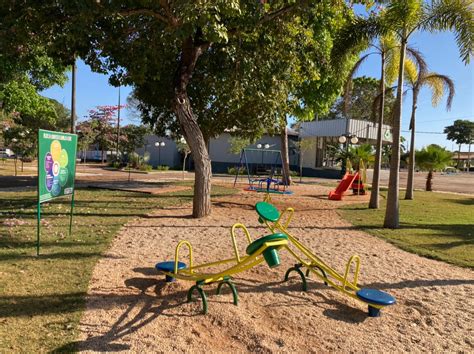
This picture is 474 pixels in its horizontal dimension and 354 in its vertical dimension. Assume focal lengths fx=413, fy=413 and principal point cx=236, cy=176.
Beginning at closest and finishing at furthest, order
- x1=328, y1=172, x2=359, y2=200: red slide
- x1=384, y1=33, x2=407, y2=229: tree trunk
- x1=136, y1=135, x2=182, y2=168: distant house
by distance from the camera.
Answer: x1=384, y1=33, x2=407, y2=229: tree trunk
x1=328, y1=172, x2=359, y2=200: red slide
x1=136, y1=135, x2=182, y2=168: distant house

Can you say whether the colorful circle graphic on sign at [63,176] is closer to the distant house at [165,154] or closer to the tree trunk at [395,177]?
the tree trunk at [395,177]

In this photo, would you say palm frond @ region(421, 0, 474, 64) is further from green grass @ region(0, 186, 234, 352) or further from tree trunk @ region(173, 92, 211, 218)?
green grass @ region(0, 186, 234, 352)

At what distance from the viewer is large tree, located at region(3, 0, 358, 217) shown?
24.2ft

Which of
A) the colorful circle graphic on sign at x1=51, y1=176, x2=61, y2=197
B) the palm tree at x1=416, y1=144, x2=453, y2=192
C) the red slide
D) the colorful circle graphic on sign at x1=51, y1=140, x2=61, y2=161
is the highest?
the palm tree at x1=416, y1=144, x2=453, y2=192

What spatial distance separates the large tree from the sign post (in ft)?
7.72

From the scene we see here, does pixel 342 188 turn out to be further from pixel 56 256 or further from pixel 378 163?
pixel 56 256

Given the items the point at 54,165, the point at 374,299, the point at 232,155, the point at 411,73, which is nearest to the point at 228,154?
the point at 232,155

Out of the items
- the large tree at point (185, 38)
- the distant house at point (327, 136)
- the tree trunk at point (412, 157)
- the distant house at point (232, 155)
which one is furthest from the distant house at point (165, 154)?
the large tree at point (185, 38)

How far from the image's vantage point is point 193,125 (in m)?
9.83

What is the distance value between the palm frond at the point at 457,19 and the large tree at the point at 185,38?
2.08 metres

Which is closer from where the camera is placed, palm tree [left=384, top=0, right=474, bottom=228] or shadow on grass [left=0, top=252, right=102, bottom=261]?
shadow on grass [left=0, top=252, right=102, bottom=261]

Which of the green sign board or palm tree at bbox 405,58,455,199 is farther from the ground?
palm tree at bbox 405,58,455,199

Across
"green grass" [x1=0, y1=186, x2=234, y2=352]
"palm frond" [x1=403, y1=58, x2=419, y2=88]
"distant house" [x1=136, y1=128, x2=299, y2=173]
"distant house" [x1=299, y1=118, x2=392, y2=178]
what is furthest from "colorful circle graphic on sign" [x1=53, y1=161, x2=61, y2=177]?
"distant house" [x1=136, y1=128, x2=299, y2=173]

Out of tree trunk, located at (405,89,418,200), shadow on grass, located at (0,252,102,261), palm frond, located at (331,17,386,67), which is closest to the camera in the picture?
→ shadow on grass, located at (0,252,102,261)
